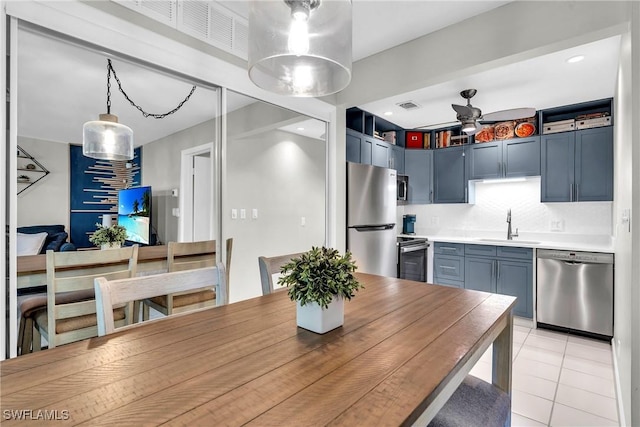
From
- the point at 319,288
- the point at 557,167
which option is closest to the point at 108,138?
the point at 319,288

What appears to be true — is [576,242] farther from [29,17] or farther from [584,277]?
[29,17]

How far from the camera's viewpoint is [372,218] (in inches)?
147

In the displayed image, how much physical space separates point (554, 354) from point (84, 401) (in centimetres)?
354

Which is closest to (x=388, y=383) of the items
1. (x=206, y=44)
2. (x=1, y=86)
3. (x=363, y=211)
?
(x=1, y=86)

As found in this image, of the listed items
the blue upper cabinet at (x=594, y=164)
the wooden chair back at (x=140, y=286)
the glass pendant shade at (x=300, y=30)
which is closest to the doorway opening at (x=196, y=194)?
the wooden chair back at (x=140, y=286)

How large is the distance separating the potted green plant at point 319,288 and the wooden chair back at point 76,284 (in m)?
1.17

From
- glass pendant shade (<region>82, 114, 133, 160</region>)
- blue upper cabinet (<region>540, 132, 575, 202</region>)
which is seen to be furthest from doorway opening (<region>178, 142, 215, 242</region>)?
blue upper cabinet (<region>540, 132, 575, 202</region>)

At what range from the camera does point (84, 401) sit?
68 cm

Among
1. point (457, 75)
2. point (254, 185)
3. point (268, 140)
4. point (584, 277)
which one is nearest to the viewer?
point (457, 75)

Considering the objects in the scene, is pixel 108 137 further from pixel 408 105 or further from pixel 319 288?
pixel 408 105

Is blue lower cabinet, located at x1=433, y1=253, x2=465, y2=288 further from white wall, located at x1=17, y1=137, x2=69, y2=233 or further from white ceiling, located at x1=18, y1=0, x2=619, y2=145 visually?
white wall, located at x1=17, y1=137, x2=69, y2=233

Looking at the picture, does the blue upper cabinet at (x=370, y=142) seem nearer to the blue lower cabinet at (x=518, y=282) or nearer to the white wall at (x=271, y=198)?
the white wall at (x=271, y=198)

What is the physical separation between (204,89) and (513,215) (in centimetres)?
412

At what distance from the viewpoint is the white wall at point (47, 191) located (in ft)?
5.22
